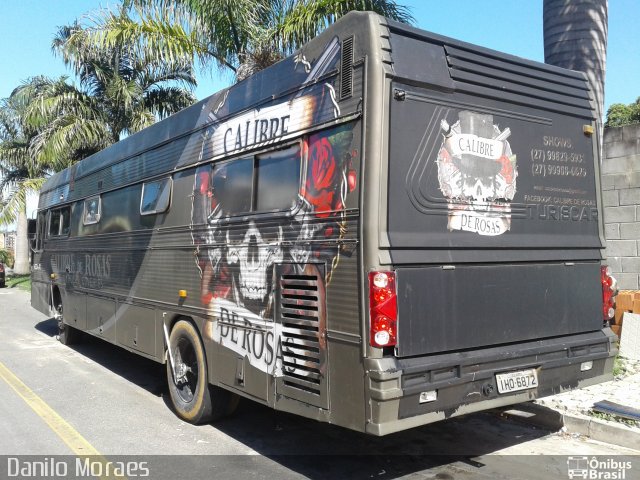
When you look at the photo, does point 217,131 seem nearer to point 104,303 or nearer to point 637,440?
point 104,303

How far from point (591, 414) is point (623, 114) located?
94.8ft

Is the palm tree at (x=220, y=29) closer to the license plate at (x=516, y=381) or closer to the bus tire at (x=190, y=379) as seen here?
the bus tire at (x=190, y=379)

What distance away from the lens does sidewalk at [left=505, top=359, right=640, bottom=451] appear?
16.9ft

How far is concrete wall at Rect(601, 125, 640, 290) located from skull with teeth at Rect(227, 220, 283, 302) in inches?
211

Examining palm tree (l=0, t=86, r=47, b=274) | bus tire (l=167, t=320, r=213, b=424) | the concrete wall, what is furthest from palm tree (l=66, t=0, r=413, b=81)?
palm tree (l=0, t=86, r=47, b=274)

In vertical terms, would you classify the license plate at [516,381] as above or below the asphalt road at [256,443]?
above

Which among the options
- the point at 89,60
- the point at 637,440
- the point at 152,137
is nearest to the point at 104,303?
the point at 152,137

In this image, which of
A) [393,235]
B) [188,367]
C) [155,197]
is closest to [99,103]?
[155,197]

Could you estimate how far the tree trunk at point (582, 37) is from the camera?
25.3 ft

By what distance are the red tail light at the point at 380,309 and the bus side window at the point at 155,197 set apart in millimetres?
3471

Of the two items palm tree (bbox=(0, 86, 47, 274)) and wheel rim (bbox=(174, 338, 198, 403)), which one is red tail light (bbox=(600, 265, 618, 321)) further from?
palm tree (bbox=(0, 86, 47, 274))

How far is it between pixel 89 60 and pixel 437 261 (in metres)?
15.9

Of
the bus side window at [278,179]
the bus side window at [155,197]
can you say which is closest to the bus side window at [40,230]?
the bus side window at [155,197]

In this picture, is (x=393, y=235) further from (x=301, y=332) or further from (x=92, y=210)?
(x=92, y=210)
